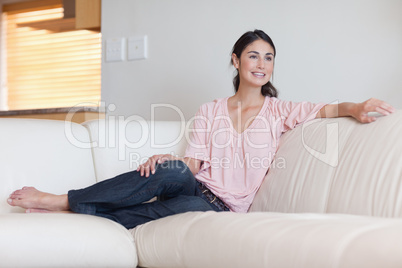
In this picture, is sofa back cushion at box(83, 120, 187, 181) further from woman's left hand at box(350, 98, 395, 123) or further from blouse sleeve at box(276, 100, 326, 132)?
woman's left hand at box(350, 98, 395, 123)

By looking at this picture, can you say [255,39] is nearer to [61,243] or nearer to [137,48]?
[137,48]

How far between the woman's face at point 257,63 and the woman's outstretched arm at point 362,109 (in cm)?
31

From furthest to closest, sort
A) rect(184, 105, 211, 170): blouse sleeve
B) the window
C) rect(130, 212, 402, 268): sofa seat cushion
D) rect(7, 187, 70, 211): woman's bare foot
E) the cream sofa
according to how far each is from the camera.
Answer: the window < rect(184, 105, 211, 170): blouse sleeve < rect(7, 187, 70, 211): woman's bare foot < the cream sofa < rect(130, 212, 402, 268): sofa seat cushion

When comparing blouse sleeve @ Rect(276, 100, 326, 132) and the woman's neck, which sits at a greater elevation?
the woman's neck

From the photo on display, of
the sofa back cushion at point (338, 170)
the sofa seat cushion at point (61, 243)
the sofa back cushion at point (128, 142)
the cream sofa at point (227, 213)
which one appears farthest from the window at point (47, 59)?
the sofa seat cushion at point (61, 243)

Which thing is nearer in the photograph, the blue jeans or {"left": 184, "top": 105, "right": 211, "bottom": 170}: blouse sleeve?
the blue jeans

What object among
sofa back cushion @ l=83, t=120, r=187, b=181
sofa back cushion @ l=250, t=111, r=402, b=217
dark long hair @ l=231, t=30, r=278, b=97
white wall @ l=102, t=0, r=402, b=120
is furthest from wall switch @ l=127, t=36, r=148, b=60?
sofa back cushion @ l=250, t=111, r=402, b=217

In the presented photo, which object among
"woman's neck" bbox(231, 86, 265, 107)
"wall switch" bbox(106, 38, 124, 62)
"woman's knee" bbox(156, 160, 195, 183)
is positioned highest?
"wall switch" bbox(106, 38, 124, 62)

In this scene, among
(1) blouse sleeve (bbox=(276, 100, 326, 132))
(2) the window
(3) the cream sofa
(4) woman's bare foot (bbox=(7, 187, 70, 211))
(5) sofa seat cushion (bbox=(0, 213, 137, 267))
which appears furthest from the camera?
(2) the window

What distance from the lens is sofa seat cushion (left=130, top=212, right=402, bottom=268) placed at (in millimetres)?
1067

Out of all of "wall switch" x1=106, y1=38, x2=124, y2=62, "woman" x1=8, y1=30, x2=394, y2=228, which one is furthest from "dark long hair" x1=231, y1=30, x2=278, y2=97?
"wall switch" x1=106, y1=38, x2=124, y2=62

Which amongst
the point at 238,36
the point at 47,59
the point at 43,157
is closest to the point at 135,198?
the point at 43,157

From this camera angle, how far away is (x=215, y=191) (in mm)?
1992

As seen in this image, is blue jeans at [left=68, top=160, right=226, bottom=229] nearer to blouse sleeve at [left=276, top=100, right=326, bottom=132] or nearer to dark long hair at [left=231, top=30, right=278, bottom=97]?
blouse sleeve at [left=276, top=100, right=326, bottom=132]
